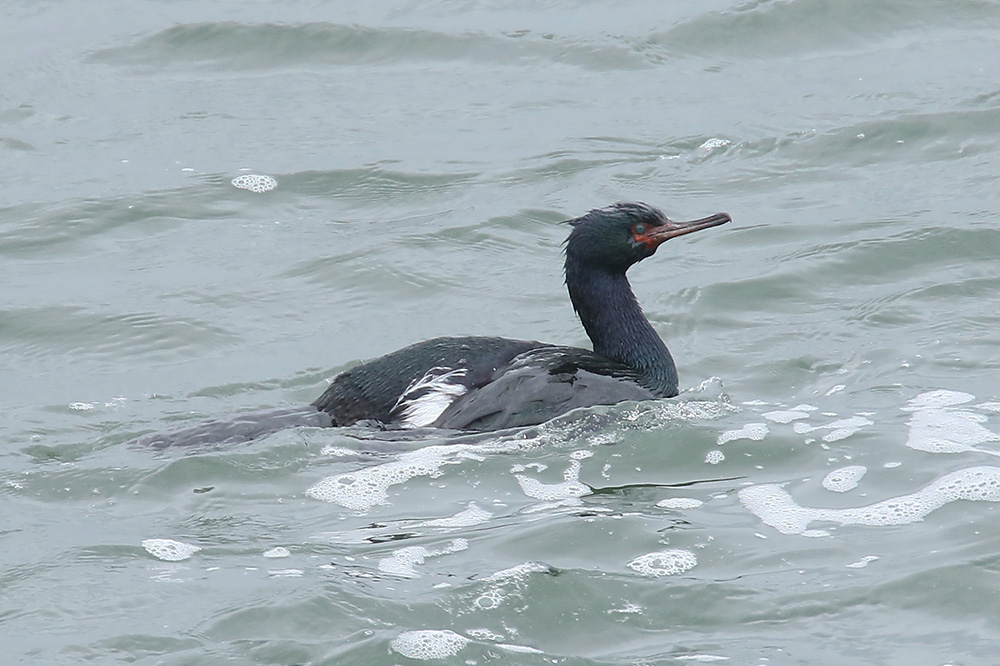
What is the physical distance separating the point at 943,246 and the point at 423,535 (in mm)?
4902

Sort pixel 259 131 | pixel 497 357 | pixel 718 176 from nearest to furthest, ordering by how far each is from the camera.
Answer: pixel 497 357
pixel 718 176
pixel 259 131

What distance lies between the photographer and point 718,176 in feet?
36.9

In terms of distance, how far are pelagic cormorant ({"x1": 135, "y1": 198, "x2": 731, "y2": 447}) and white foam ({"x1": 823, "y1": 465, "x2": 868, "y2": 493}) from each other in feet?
3.67

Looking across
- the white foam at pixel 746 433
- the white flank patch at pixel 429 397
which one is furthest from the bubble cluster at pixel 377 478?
the white foam at pixel 746 433

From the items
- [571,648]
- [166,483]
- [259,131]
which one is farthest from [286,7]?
[571,648]

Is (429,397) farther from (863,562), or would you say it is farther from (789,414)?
(863,562)

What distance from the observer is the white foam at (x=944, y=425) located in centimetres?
705

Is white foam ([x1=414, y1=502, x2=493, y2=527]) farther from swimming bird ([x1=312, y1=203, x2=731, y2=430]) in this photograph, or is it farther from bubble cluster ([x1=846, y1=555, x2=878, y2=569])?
bubble cluster ([x1=846, y1=555, x2=878, y2=569])

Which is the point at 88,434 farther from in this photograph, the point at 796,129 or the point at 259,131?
the point at 796,129

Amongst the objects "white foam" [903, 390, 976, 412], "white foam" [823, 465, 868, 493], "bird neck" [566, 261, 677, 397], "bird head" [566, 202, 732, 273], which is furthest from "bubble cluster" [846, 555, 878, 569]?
"bird head" [566, 202, 732, 273]

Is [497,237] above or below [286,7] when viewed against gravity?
below

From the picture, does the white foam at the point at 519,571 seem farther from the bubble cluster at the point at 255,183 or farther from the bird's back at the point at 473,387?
the bubble cluster at the point at 255,183

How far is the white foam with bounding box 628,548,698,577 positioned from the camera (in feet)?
19.2

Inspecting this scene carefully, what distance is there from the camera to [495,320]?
9359 millimetres
